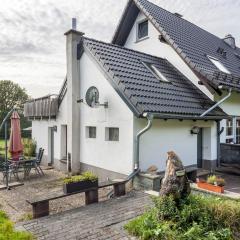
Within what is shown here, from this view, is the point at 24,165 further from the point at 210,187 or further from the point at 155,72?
the point at 210,187

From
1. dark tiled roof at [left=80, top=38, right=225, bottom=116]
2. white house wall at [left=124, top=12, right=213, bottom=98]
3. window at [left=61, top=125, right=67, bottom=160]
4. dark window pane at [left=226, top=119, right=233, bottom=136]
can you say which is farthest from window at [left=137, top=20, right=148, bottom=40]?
window at [left=61, top=125, right=67, bottom=160]

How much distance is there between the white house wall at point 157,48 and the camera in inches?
472

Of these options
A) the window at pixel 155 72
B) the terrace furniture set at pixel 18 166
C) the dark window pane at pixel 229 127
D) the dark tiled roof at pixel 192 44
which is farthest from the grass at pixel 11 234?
the dark window pane at pixel 229 127

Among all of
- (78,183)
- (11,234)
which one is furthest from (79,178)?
(11,234)

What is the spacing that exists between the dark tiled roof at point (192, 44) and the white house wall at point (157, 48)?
1.60ft

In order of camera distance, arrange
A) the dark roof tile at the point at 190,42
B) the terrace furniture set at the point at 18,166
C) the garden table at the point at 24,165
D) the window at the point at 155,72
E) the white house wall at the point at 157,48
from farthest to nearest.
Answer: the white house wall at the point at 157,48, the dark roof tile at the point at 190,42, the window at the point at 155,72, the garden table at the point at 24,165, the terrace furniture set at the point at 18,166

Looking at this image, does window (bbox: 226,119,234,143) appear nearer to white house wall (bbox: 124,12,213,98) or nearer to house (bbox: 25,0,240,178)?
house (bbox: 25,0,240,178)

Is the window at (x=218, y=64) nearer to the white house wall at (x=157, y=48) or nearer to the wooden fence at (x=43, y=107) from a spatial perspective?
the white house wall at (x=157, y=48)

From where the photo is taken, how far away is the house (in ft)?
28.9

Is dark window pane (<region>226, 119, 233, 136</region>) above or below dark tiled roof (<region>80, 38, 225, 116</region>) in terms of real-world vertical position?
below

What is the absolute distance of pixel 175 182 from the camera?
548cm

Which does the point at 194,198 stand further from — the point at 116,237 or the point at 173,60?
the point at 173,60

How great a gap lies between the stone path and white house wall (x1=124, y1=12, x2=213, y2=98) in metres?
6.77

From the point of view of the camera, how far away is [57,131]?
12641 mm
